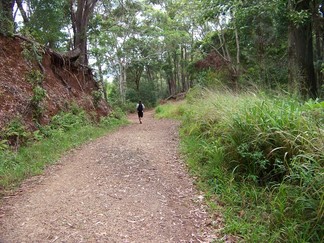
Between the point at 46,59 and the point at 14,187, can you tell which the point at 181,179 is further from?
the point at 46,59

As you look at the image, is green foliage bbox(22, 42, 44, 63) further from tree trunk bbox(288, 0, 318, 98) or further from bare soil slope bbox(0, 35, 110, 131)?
tree trunk bbox(288, 0, 318, 98)

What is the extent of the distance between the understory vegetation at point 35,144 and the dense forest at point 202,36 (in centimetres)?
394

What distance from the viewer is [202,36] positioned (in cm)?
2359

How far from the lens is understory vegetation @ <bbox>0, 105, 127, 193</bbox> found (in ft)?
18.6

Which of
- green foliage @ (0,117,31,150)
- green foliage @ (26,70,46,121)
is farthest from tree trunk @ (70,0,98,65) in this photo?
green foliage @ (0,117,31,150)

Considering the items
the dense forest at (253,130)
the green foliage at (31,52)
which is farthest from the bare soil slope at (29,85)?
the dense forest at (253,130)

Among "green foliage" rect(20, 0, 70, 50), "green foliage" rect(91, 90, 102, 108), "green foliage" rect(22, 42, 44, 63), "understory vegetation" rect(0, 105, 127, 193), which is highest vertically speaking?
"green foliage" rect(20, 0, 70, 50)

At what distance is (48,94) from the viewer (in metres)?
11.1

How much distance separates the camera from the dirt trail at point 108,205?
137 inches

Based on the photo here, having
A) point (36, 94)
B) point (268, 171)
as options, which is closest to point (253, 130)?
point (268, 171)

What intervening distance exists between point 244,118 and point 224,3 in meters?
4.49

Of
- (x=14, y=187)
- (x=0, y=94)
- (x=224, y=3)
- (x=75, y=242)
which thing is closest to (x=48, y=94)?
(x=0, y=94)

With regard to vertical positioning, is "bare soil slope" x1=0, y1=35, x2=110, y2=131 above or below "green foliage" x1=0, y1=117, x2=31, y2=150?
above

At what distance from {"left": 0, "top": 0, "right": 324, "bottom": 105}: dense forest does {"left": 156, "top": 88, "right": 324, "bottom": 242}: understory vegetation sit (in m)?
2.56
